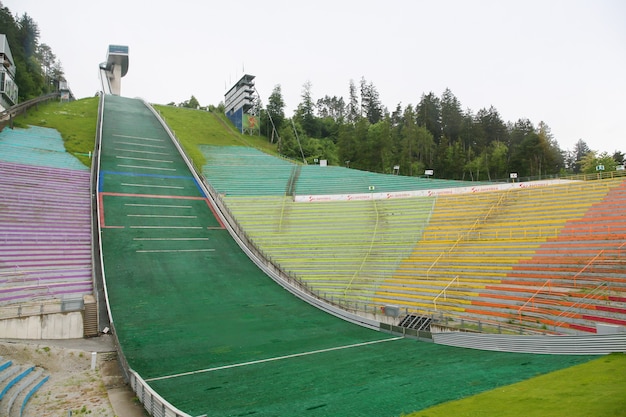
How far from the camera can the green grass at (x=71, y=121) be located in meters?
36.0

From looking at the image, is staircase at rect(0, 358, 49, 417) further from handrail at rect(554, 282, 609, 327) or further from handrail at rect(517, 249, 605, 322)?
handrail at rect(554, 282, 609, 327)

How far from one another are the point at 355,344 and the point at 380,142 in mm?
41941

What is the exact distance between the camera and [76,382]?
35.9ft

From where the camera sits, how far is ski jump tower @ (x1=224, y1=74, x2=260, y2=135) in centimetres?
5656

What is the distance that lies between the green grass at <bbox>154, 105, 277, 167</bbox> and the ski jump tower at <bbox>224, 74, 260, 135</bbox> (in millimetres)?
1471

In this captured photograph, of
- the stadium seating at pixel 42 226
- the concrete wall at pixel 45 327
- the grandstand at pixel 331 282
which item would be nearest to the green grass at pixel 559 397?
the grandstand at pixel 331 282

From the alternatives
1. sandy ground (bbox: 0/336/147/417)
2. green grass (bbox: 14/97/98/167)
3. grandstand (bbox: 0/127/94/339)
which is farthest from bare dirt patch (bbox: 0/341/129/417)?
green grass (bbox: 14/97/98/167)

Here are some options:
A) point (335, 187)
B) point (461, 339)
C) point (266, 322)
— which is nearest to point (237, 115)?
point (335, 187)

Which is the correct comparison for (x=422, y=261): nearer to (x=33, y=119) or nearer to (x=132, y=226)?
(x=132, y=226)

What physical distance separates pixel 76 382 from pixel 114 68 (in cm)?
7904

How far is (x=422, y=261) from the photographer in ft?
69.2

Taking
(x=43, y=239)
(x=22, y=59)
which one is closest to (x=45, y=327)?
(x=43, y=239)

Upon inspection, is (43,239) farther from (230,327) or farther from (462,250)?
(462,250)

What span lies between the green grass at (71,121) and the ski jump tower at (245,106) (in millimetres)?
17873
